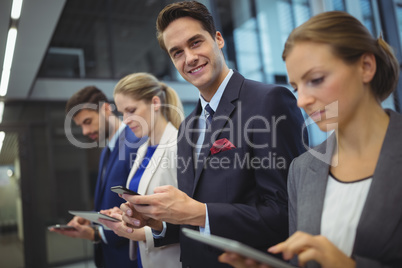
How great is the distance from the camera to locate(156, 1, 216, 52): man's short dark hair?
147cm

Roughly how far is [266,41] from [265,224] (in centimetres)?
527

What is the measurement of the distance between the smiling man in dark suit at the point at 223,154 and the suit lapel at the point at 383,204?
0.39 m

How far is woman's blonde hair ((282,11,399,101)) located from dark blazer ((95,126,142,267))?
1594 mm

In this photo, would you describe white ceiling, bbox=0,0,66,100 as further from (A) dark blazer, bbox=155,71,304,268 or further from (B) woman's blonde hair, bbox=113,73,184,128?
(A) dark blazer, bbox=155,71,304,268

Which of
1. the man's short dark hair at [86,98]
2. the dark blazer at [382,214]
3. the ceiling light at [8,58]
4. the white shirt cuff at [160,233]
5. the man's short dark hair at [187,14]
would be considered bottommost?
the white shirt cuff at [160,233]

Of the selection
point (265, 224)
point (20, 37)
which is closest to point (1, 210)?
point (20, 37)

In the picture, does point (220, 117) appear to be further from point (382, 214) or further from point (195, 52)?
point (382, 214)

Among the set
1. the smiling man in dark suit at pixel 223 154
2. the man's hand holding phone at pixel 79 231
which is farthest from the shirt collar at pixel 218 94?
the man's hand holding phone at pixel 79 231

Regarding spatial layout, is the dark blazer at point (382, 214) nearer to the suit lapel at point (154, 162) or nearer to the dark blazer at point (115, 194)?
the suit lapel at point (154, 162)

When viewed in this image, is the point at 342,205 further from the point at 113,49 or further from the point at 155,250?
the point at 113,49

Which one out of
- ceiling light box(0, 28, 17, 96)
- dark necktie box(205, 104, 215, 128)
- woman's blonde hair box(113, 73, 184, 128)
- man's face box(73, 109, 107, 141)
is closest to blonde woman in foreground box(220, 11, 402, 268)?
dark necktie box(205, 104, 215, 128)

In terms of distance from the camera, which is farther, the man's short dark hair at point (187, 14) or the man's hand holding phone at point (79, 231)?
the man's hand holding phone at point (79, 231)

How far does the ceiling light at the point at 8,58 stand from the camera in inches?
128

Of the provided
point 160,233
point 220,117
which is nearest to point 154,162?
point 160,233
